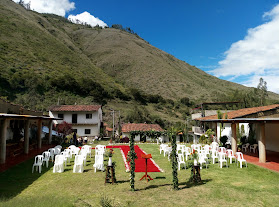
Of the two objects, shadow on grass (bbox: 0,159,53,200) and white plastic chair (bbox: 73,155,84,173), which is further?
white plastic chair (bbox: 73,155,84,173)

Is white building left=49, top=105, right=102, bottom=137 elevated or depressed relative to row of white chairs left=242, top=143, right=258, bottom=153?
elevated

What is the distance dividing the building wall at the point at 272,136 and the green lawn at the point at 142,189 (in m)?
7.95

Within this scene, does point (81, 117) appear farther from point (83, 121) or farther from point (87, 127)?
point (87, 127)

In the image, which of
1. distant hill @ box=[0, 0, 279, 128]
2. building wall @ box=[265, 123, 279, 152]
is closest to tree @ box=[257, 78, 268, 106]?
distant hill @ box=[0, 0, 279, 128]

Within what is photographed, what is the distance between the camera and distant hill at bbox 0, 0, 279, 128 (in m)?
45.4

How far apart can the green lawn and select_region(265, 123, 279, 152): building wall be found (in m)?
7.95

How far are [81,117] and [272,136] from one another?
95.9 feet

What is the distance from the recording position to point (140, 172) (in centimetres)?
1059

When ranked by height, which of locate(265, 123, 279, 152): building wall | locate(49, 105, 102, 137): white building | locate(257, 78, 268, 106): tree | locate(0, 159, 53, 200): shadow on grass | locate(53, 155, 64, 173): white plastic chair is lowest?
locate(0, 159, 53, 200): shadow on grass

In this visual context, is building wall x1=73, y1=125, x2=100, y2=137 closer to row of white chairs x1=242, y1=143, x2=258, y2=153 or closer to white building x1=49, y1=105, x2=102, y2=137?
white building x1=49, y1=105, x2=102, y2=137

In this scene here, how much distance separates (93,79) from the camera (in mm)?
64500

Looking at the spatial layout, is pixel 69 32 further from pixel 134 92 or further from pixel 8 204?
pixel 8 204

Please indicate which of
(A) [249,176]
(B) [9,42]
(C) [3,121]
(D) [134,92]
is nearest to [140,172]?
(A) [249,176]

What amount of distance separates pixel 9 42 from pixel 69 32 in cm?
6777
